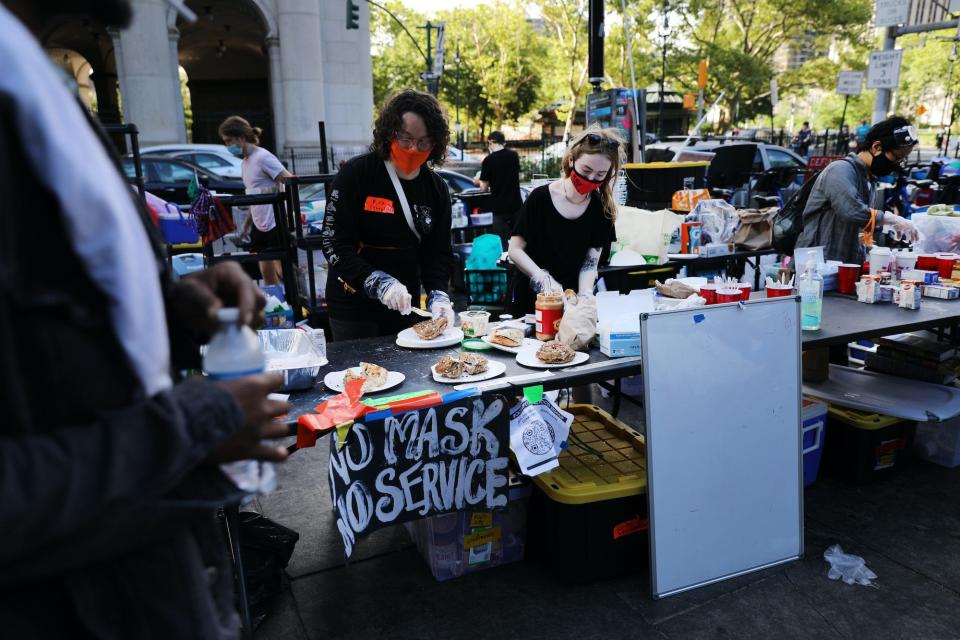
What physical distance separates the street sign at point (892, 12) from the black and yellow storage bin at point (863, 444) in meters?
11.6

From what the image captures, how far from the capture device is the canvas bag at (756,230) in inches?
229

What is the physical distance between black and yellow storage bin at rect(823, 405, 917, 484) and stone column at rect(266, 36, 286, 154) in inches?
733

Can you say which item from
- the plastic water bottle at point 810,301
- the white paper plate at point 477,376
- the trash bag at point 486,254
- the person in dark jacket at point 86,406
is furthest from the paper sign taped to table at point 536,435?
the trash bag at point 486,254

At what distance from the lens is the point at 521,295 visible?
13.3 feet

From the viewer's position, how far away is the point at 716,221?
583cm

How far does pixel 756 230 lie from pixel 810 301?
2831 mm

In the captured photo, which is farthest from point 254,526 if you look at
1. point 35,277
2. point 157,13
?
point 157,13

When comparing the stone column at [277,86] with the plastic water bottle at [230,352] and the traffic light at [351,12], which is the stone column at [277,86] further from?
the plastic water bottle at [230,352]

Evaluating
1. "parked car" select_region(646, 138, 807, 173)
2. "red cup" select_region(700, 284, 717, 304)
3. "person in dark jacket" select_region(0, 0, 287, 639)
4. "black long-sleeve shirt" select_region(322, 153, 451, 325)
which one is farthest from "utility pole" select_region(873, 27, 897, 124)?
"person in dark jacket" select_region(0, 0, 287, 639)

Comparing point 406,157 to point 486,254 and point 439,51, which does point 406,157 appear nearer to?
point 486,254

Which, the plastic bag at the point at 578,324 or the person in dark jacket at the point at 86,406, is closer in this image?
the person in dark jacket at the point at 86,406

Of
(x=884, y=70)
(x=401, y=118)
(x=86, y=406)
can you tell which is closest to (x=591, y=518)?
(x=401, y=118)

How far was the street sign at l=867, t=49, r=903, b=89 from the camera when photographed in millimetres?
13164

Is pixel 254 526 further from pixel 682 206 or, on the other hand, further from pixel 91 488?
pixel 682 206
